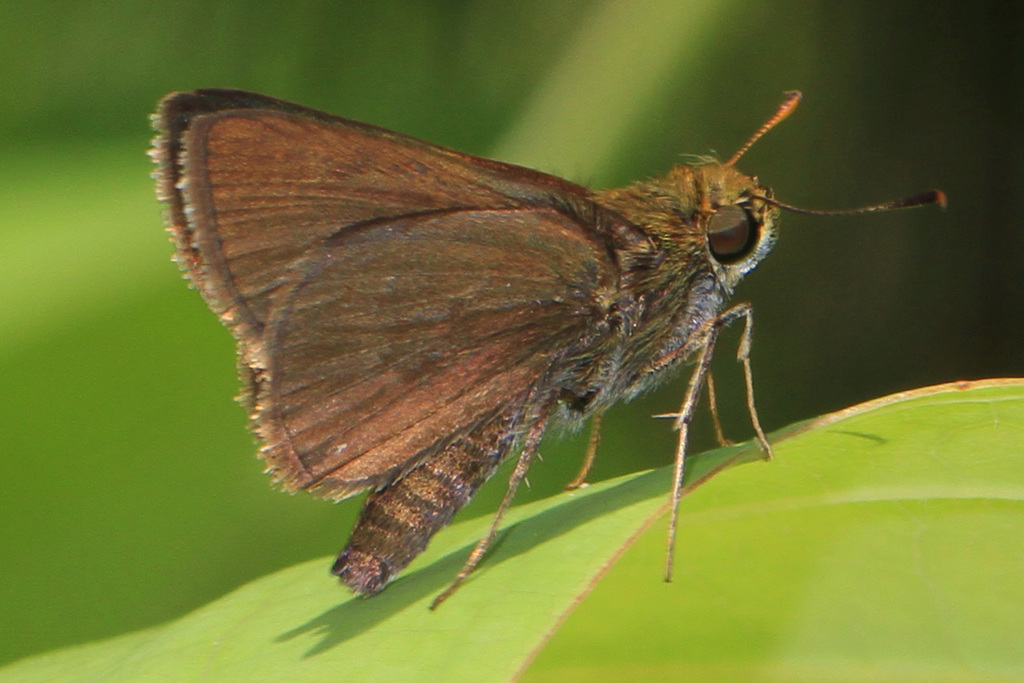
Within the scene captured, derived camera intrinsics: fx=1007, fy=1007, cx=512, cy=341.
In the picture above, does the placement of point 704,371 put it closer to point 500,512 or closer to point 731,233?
point 731,233

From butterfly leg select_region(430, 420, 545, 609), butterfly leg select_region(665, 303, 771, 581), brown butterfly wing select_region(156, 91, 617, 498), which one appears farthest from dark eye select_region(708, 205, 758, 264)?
butterfly leg select_region(430, 420, 545, 609)

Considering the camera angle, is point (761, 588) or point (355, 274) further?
point (355, 274)

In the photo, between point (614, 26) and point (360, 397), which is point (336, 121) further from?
point (614, 26)

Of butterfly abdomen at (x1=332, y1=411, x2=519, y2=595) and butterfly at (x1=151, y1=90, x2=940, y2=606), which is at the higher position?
butterfly at (x1=151, y1=90, x2=940, y2=606)

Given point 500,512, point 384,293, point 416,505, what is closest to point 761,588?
point 500,512

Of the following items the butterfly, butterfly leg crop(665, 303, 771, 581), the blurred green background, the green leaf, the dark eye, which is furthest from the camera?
the blurred green background

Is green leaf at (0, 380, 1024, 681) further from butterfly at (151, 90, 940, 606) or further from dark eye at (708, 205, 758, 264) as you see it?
dark eye at (708, 205, 758, 264)
